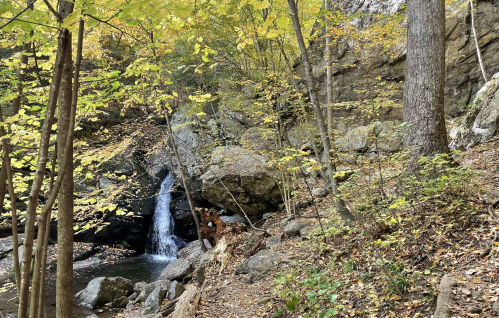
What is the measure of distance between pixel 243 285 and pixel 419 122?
13.0 feet

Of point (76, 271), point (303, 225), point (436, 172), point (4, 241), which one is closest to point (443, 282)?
point (436, 172)

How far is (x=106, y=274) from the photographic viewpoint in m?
9.66

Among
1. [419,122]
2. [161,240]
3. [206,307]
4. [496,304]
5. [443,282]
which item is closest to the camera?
[496,304]

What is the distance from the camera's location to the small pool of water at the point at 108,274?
21.5ft

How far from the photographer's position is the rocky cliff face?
10312 mm

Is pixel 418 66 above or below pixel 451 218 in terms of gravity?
above

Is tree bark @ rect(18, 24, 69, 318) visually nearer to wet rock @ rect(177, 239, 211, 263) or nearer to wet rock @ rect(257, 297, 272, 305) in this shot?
wet rock @ rect(257, 297, 272, 305)

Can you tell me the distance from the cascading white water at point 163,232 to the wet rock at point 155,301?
5671 millimetres

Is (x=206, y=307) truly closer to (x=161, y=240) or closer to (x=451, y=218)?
(x=451, y=218)

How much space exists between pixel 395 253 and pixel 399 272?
0.35 metres

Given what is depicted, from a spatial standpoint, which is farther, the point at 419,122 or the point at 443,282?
the point at 419,122

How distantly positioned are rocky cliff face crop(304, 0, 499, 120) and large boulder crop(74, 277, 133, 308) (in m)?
8.93

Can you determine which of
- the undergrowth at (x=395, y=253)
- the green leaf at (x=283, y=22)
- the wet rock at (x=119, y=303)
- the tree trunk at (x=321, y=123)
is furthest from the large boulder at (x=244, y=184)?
the green leaf at (x=283, y=22)

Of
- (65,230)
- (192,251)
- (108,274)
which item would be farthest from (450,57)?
(108,274)
